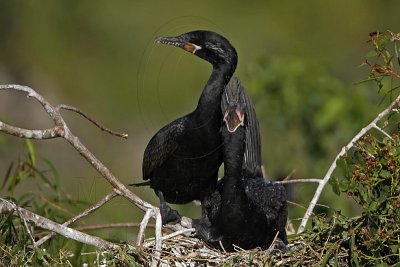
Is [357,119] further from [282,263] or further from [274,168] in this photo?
[282,263]

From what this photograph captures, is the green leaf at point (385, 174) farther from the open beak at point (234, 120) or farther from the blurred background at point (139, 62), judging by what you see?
the blurred background at point (139, 62)

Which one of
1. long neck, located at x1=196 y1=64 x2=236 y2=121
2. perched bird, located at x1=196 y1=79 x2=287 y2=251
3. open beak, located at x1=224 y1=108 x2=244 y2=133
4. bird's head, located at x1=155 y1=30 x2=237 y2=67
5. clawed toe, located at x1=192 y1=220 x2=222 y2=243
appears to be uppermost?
bird's head, located at x1=155 y1=30 x2=237 y2=67

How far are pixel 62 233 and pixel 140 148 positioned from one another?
9065mm

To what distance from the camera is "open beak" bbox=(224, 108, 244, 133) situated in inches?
256

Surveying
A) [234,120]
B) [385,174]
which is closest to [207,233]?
[234,120]

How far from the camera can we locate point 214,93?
672 centimetres

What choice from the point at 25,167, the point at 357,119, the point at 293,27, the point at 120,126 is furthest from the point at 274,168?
the point at 293,27

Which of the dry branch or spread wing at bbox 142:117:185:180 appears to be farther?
spread wing at bbox 142:117:185:180

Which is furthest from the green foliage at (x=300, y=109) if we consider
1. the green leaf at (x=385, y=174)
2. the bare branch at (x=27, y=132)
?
the bare branch at (x=27, y=132)

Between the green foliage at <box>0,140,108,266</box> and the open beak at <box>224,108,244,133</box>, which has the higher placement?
the open beak at <box>224,108,244,133</box>

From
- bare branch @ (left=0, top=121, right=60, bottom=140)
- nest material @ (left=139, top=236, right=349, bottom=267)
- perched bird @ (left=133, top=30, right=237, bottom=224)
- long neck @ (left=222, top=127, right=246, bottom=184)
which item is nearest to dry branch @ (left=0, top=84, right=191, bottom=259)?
bare branch @ (left=0, top=121, right=60, bottom=140)

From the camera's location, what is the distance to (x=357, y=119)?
10.2 metres

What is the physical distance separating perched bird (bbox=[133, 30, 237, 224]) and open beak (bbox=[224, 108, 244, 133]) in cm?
24

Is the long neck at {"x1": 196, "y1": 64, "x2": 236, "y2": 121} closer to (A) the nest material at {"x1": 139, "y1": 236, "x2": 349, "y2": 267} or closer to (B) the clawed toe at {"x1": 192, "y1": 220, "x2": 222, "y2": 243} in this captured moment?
(B) the clawed toe at {"x1": 192, "y1": 220, "x2": 222, "y2": 243}
